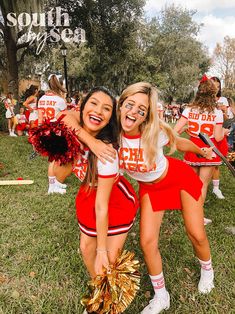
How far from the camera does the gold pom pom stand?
6.31ft

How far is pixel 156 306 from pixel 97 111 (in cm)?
168

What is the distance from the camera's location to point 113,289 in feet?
6.24

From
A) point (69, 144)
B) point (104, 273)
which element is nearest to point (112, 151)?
point (69, 144)

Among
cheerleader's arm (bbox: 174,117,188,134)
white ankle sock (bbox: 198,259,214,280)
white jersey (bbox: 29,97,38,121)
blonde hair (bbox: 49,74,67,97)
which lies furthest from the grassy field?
white jersey (bbox: 29,97,38,121)

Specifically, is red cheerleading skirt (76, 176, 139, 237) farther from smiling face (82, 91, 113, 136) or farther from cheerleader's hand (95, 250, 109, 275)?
smiling face (82, 91, 113, 136)

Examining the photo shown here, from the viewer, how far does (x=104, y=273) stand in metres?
1.95

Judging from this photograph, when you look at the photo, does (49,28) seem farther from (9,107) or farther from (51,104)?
(51,104)

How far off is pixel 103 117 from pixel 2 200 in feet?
11.8

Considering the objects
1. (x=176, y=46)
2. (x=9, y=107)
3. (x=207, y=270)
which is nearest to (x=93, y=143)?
(x=207, y=270)

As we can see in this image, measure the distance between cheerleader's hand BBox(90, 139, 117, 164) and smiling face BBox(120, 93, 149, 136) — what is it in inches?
12.0

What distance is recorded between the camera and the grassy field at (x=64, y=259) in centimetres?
276

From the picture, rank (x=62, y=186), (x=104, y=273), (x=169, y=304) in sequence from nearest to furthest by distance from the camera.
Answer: (x=104, y=273) < (x=169, y=304) < (x=62, y=186)

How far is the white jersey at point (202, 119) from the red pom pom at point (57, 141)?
2480mm

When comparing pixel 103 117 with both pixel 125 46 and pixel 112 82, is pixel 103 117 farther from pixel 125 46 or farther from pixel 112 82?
pixel 112 82
